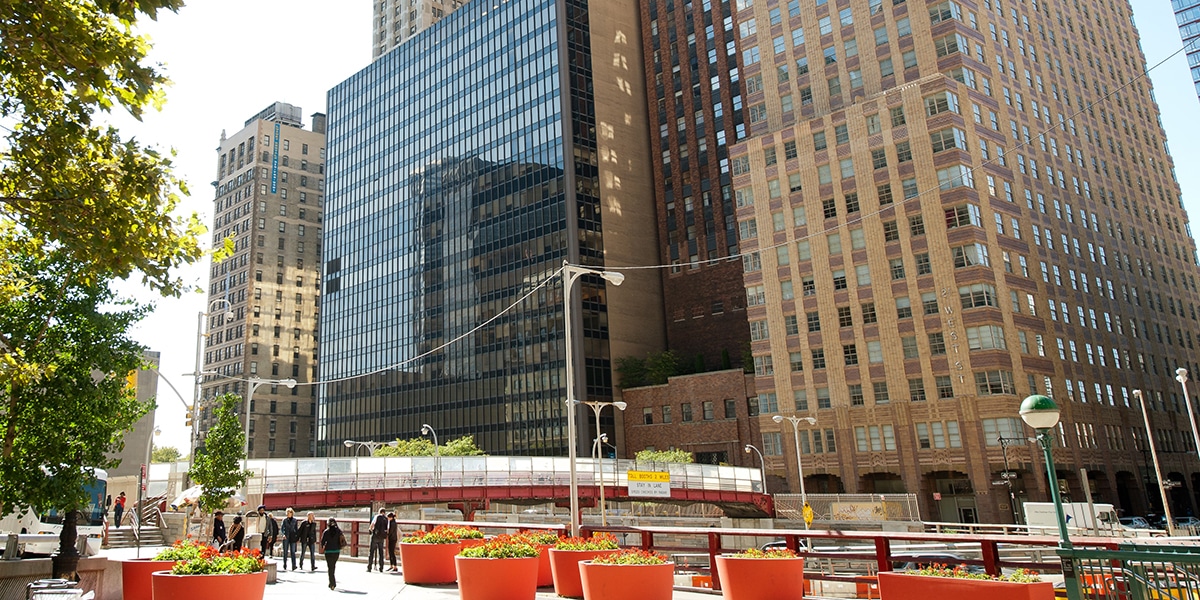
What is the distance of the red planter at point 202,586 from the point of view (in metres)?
13.8

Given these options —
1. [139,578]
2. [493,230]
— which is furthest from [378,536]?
[493,230]

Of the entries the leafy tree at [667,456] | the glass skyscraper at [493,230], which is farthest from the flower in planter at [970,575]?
the glass skyscraper at [493,230]

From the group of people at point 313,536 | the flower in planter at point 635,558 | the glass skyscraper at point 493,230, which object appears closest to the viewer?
the flower in planter at point 635,558

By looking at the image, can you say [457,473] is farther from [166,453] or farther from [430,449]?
[166,453]

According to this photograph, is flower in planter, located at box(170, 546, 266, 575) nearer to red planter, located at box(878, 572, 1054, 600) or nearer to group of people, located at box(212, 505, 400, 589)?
group of people, located at box(212, 505, 400, 589)

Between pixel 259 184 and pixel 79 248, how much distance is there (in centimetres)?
15250

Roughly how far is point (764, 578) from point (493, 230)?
3775 inches

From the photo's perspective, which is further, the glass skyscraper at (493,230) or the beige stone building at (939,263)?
the glass skyscraper at (493,230)

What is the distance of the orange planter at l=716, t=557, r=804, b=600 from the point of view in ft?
46.4

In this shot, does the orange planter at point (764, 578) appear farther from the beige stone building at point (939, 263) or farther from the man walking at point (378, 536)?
Result: the beige stone building at point (939, 263)

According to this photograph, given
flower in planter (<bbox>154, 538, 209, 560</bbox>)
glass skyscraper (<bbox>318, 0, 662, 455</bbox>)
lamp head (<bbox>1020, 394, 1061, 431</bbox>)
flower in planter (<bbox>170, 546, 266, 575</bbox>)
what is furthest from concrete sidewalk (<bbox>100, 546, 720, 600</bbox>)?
glass skyscraper (<bbox>318, 0, 662, 455</bbox>)

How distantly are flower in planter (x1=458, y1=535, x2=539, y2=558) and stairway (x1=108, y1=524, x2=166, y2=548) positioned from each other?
27.1 meters

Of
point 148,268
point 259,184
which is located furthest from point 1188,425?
point 259,184

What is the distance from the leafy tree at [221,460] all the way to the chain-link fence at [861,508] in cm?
4195
